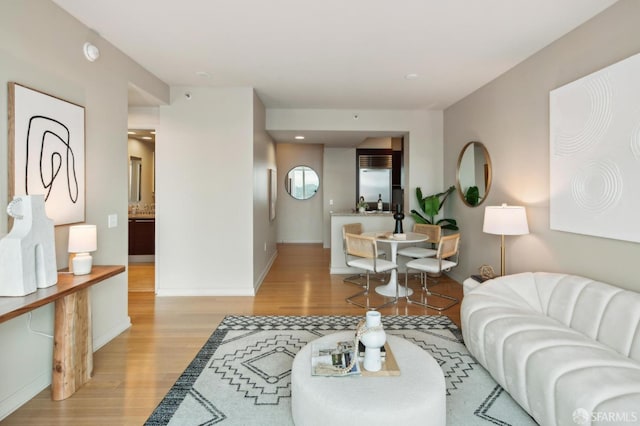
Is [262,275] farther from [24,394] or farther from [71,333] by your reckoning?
[24,394]

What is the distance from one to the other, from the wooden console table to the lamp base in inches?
1.6

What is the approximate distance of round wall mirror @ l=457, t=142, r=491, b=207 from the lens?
4.20m

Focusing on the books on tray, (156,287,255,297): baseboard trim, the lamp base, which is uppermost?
the lamp base

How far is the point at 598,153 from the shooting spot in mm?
2457

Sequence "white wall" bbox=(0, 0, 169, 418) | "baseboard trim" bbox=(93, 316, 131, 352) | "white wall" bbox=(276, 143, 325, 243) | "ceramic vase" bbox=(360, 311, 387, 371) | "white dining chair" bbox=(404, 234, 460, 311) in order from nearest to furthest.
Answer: "ceramic vase" bbox=(360, 311, 387, 371) < "white wall" bbox=(0, 0, 169, 418) < "baseboard trim" bbox=(93, 316, 131, 352) < "white dining chair" bbox=(404, 234, 460, 311) < "white wall" bbox=(276, 143, 325, 243)

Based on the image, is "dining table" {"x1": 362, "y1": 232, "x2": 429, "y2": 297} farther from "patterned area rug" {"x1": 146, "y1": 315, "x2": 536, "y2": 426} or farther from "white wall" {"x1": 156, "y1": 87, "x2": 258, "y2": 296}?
"white wall" {"x1": 156, "y1": 87, "x2": 258, "y2": 296}

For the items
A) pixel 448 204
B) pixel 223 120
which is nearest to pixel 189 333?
pixel 223 120

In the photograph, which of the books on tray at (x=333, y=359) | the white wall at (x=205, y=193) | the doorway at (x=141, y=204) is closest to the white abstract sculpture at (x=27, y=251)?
the books on tray at (x=333, y=359)

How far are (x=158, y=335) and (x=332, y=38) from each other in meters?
3.24

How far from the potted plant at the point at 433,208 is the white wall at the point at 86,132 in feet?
13.7

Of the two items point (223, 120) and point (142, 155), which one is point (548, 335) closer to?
point (223, 120)

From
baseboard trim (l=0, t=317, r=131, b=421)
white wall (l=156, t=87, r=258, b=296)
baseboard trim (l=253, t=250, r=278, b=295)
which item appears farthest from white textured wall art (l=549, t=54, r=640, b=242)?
baseboard trim (l=0, t=317, r=131, b=421)

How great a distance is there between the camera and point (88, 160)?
2787 mm

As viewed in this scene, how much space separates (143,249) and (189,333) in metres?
3.73
